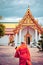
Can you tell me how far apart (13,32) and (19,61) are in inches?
21.3

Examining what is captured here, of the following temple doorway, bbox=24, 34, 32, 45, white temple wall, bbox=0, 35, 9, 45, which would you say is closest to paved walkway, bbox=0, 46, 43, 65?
white temple wall, bbox=0, 35, 9, 45

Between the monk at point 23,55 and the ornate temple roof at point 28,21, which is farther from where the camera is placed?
the ornate temple roof at point 28,21

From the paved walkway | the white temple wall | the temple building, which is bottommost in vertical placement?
the paved walkway

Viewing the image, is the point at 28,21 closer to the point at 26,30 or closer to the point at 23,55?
the point at 26,30

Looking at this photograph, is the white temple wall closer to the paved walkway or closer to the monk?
the paved walkway

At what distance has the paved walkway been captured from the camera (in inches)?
151

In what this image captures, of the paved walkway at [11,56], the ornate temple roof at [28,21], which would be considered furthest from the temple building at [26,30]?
the paved walkway at [11,56]

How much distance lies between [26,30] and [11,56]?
0.53 m

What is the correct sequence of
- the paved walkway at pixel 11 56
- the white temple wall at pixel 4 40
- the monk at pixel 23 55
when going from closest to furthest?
the monk at pixel 23 55
the paved walkway at pixel 11 56
the white temple wall at pixel 4 40

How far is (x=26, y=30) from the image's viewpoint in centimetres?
398

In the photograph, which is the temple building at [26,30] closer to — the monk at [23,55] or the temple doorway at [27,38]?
the temple doorway at [27,38]

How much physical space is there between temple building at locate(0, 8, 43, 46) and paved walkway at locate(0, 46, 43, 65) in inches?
6.3

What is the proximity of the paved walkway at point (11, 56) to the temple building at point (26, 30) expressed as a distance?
0.16m

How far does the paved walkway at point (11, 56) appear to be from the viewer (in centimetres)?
385
